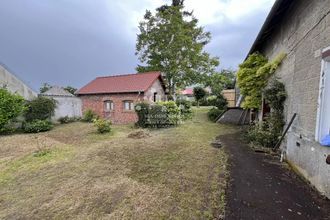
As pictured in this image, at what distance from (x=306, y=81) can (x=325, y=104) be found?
3.47ft

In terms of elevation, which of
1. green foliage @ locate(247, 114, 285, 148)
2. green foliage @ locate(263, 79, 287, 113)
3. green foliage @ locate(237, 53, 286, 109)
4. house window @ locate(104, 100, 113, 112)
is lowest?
green foliage @ locate(247, 114, 285, 148)

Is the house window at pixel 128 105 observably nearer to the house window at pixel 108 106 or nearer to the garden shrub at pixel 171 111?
the house window at pixel 108 106

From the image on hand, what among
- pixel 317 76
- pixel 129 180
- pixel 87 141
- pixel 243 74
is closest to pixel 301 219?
pixel 317 76

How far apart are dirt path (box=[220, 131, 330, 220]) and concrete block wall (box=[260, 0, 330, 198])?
1.04ft

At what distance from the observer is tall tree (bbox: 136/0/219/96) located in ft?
62.4

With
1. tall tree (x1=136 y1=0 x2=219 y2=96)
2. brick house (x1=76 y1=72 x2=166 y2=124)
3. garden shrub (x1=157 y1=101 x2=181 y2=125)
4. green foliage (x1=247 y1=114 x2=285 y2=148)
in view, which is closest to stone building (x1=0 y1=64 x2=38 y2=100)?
brick house (x1=76 y1=72 x2=166 y2=124)

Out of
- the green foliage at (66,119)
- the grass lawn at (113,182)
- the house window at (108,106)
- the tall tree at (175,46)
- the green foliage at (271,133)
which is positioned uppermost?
the tall tree at (175,46)

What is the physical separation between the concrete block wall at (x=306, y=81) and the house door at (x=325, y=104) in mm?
196

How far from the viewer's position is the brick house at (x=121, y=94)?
1427 centimetres

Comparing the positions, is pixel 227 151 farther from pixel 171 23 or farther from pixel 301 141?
pixel 171 23

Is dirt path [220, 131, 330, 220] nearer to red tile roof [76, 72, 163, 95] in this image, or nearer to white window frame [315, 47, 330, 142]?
white window frame [315, 47, 330, 142]

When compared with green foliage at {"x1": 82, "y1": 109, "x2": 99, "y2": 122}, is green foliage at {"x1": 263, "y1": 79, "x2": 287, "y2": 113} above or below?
above

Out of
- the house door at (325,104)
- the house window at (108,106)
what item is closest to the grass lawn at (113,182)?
the house door at (325,104)

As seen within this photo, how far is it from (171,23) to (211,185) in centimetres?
1874
